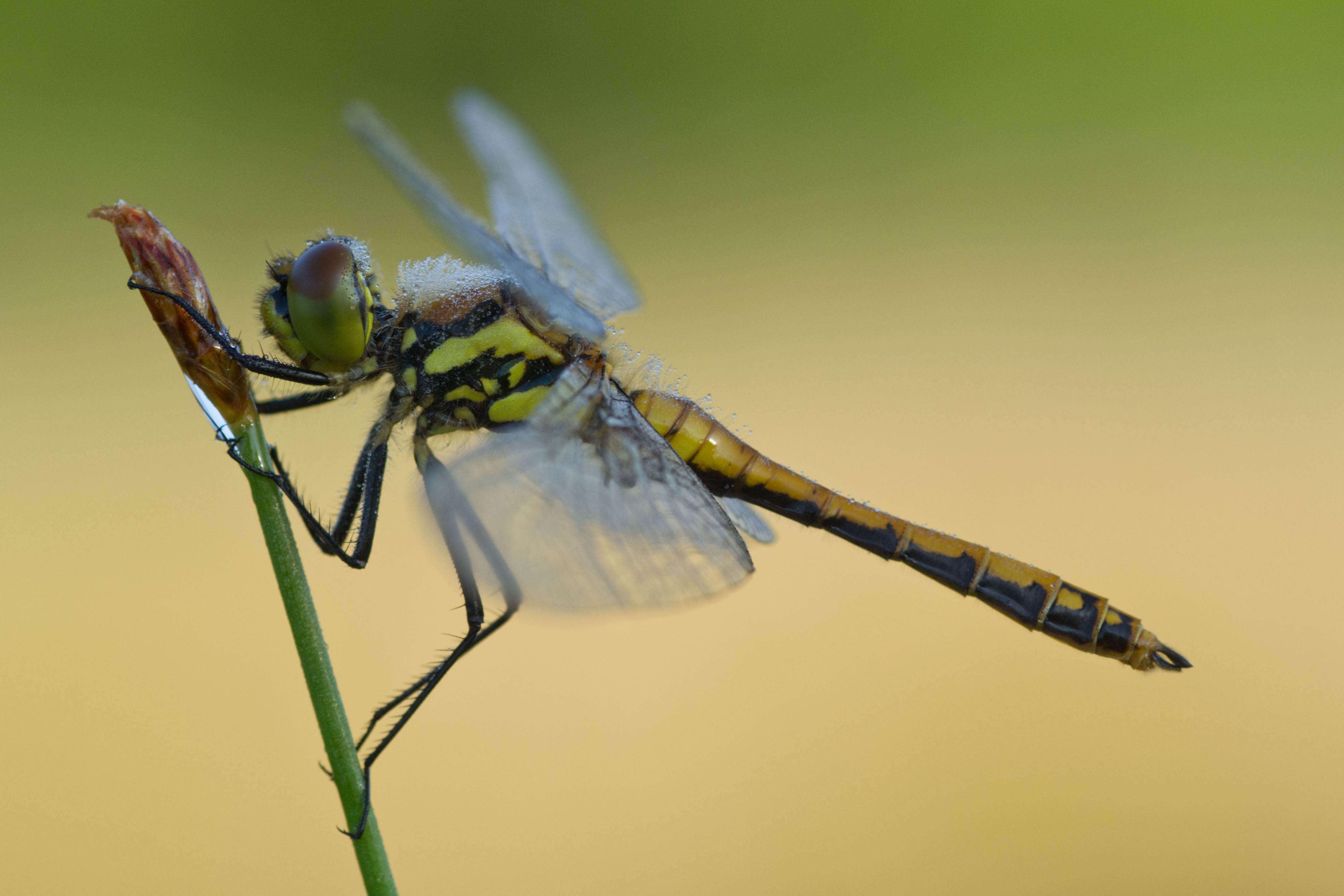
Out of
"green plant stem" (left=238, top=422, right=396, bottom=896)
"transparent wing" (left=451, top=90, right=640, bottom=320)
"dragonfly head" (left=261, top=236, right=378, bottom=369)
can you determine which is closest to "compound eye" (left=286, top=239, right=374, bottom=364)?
"dragonfly head" (left=261, top=236, right=378, bottom=369)

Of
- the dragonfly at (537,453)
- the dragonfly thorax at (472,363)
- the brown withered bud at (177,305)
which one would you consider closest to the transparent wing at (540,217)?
the dragonfly at (537,453)

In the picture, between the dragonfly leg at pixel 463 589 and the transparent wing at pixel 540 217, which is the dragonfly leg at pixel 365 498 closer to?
the dragonfly leg at pixel 463 589

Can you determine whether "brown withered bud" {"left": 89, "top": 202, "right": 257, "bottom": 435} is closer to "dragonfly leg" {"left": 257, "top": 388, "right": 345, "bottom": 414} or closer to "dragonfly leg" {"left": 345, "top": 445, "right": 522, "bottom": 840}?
"dragonfly leg" {"left": 345, "top": 445, "right": 522, "bottom": 840}

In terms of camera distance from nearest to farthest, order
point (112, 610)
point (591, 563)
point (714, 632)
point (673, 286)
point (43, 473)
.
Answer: point (591, 563) < point (112, 610) < point (714, 632) < point (43, 473) < point (673, 286)

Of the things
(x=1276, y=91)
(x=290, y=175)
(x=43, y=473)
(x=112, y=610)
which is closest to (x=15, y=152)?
(x=290, y=175)

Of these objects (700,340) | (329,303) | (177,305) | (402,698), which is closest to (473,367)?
(329,303)

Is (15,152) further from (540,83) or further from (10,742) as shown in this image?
→ (10,742)
